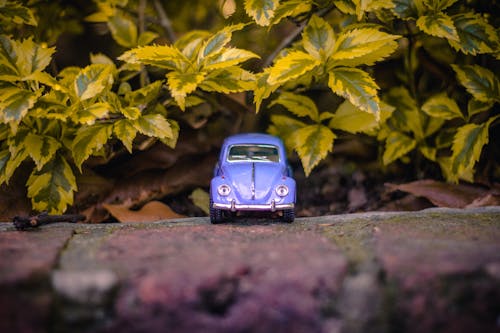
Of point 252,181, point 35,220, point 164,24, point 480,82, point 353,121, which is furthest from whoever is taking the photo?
point 164,24

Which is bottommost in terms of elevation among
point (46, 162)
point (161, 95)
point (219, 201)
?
point (219, 201)

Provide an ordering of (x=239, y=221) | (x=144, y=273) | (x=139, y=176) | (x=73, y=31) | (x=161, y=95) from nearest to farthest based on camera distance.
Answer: (x=144, y=273)
(x=239, y=221)
(x=161, y=95)
(x=139, y=176)
(x=73, y=31)

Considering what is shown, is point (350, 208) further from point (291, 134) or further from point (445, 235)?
point (445, 235)

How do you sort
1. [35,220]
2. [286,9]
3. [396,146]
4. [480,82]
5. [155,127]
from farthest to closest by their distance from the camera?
[396,146] → [480,82] → [286,9] → [155,127] → [35,220]

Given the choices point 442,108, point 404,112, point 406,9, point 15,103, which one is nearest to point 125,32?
point 15,103

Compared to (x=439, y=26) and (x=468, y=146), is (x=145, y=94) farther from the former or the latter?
(x=468, y=146)

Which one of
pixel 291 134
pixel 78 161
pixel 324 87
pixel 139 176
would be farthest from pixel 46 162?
pixel 324 87

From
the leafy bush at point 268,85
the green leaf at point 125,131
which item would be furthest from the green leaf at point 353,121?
the green leaf at point 125,131
